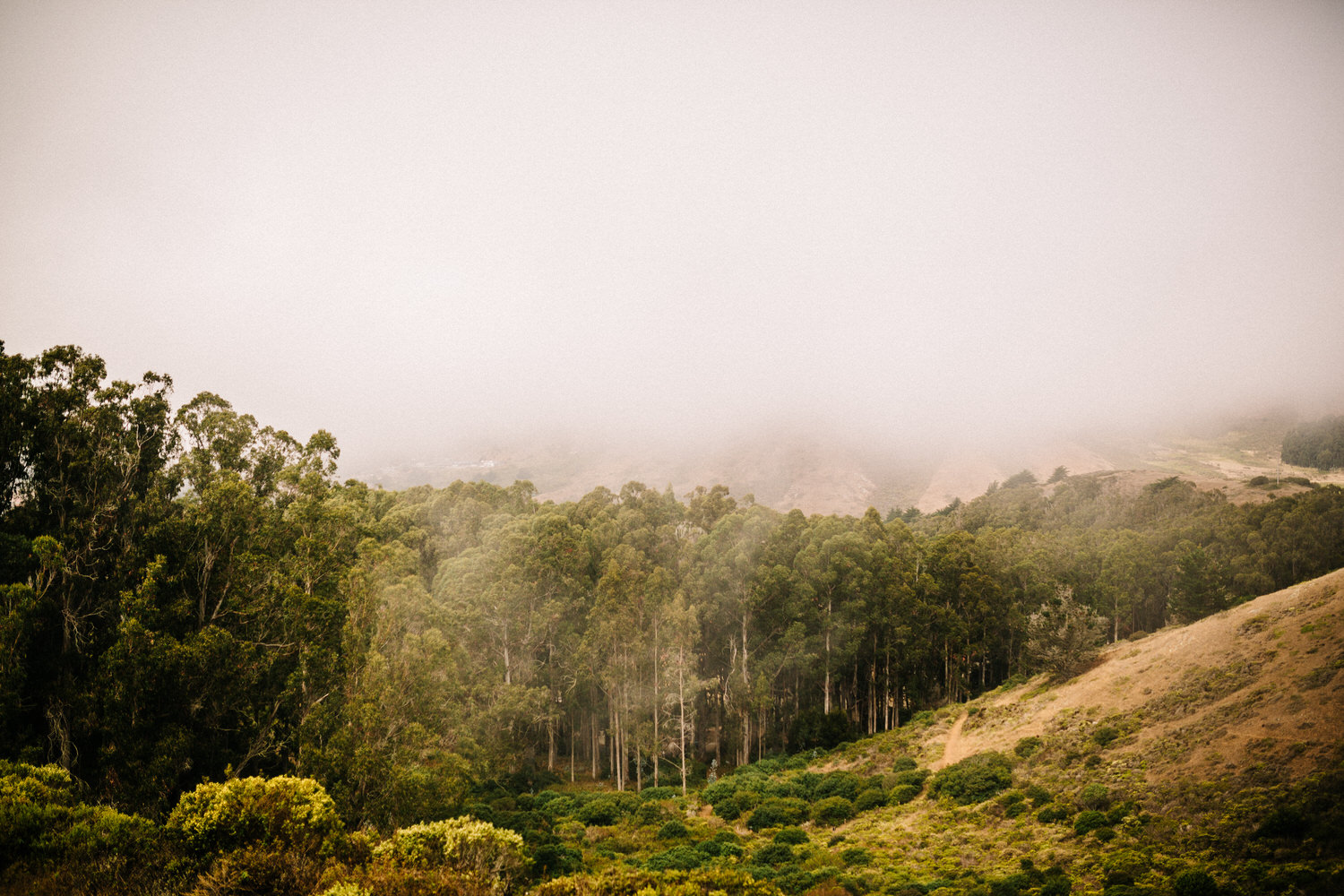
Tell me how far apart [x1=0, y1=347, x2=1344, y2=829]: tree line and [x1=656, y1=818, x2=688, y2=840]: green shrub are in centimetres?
721

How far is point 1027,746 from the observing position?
97.9 ft

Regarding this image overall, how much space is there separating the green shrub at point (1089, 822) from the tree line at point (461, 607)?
18061 millimetres

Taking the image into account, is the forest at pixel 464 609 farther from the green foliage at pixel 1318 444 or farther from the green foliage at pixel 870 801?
the green foliage at pixel 1318 444

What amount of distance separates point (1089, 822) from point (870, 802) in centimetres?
1202

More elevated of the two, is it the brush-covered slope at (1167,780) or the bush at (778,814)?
the brush-covered slope at (1167,780)

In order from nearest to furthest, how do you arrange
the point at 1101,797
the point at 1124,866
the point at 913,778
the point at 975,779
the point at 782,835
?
the point at 1124,866, the point at 1101,797, the point at 782,835, the point at 975,779, the point at 913,778

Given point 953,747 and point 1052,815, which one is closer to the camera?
point 1052,815

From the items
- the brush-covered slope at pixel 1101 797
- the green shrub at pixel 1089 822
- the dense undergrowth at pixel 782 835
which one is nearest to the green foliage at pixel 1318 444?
the brush-covered slope at pixel 1101 797

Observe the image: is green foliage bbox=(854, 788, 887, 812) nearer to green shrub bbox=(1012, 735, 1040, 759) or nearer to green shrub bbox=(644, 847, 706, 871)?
green shrub bbox=(1012, 735, 1040, 759)

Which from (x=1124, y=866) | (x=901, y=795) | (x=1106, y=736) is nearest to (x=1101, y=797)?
(x=1106, y=736)

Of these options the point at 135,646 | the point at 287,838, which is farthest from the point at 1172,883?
the point at 135,646

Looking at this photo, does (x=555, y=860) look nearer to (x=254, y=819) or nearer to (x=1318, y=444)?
(x=254, y=819)

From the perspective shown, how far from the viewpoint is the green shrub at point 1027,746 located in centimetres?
2951

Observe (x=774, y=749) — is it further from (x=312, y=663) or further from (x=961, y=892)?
(x=312, y=663)
